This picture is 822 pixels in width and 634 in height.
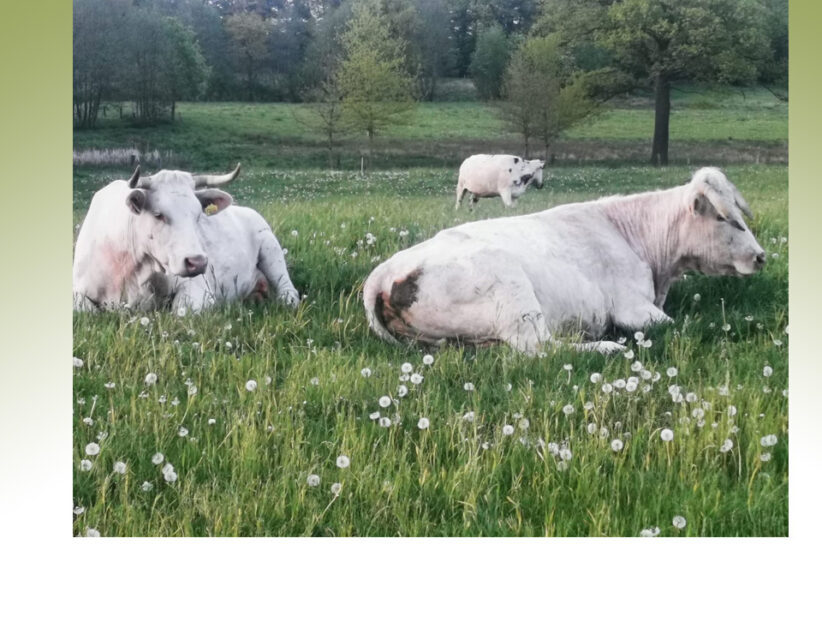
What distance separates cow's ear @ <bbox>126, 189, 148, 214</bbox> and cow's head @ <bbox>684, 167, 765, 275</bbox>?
97.5 inches

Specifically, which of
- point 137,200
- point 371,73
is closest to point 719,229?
point 371,73

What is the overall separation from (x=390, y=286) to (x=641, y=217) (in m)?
1.34

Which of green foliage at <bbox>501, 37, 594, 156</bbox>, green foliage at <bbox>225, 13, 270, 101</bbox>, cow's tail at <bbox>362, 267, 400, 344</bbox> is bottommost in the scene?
cow's tail at <bbox>362, 267, 400, 344</bbox>

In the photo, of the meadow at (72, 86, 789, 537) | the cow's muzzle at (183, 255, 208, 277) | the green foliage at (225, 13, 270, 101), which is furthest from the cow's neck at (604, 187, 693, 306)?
the cow's muzzle at (183, 255, 208, 277)

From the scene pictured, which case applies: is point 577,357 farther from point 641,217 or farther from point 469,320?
point 641,217

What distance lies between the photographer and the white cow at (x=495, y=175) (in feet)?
15.7

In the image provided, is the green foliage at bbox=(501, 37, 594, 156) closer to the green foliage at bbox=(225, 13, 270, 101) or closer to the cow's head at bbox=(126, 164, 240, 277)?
the green foliage at bbox=(225, 13, 270, 101)

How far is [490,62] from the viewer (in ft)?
15.9

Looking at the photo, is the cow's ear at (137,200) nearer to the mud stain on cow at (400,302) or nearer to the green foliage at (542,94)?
the mud stain on cow at (400,302)

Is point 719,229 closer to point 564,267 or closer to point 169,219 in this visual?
point 564,267

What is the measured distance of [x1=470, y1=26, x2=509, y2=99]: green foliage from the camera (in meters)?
4.82

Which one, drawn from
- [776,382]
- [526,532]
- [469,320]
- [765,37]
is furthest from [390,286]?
[765,37]

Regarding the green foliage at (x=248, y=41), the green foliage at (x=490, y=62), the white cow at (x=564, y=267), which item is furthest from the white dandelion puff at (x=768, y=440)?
the green foliage at (x=248, y=41)

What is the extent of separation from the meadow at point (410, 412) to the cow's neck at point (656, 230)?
19cm
